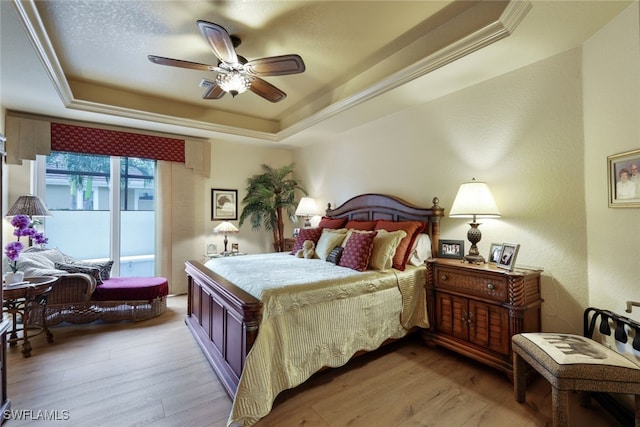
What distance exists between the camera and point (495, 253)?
2.51m

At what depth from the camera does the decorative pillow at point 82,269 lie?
3186mm

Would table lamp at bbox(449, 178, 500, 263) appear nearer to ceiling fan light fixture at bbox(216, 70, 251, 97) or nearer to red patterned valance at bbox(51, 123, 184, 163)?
ceiling fan light fixture at bbox(216, 70, 251, 97)

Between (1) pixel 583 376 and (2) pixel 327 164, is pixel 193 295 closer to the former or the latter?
(2) pixel 327 164

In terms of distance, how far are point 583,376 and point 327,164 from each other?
390 cm

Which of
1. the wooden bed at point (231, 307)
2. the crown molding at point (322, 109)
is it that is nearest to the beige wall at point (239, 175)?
the crown molding at point (322, 109)

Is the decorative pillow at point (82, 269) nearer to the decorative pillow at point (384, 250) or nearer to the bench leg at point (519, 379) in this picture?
the decorative pillow at point (384, 250)

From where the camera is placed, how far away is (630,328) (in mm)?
1768

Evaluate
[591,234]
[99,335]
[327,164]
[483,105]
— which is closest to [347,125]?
[327,164]

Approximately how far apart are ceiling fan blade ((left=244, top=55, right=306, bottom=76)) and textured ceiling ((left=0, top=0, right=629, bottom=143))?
1.26 feet

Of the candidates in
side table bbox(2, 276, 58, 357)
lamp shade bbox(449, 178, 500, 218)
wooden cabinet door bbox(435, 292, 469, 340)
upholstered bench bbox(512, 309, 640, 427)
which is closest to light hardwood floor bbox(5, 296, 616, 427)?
side table bbox(2, 276, 58, 357)

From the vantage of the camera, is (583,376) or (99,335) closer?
(583,376)

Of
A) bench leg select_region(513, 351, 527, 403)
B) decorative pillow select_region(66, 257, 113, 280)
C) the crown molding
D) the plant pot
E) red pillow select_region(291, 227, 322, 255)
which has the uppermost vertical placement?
the crown molding

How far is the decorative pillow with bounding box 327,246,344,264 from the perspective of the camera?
9.80ft

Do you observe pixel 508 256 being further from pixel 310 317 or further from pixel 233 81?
pixel 233 81
